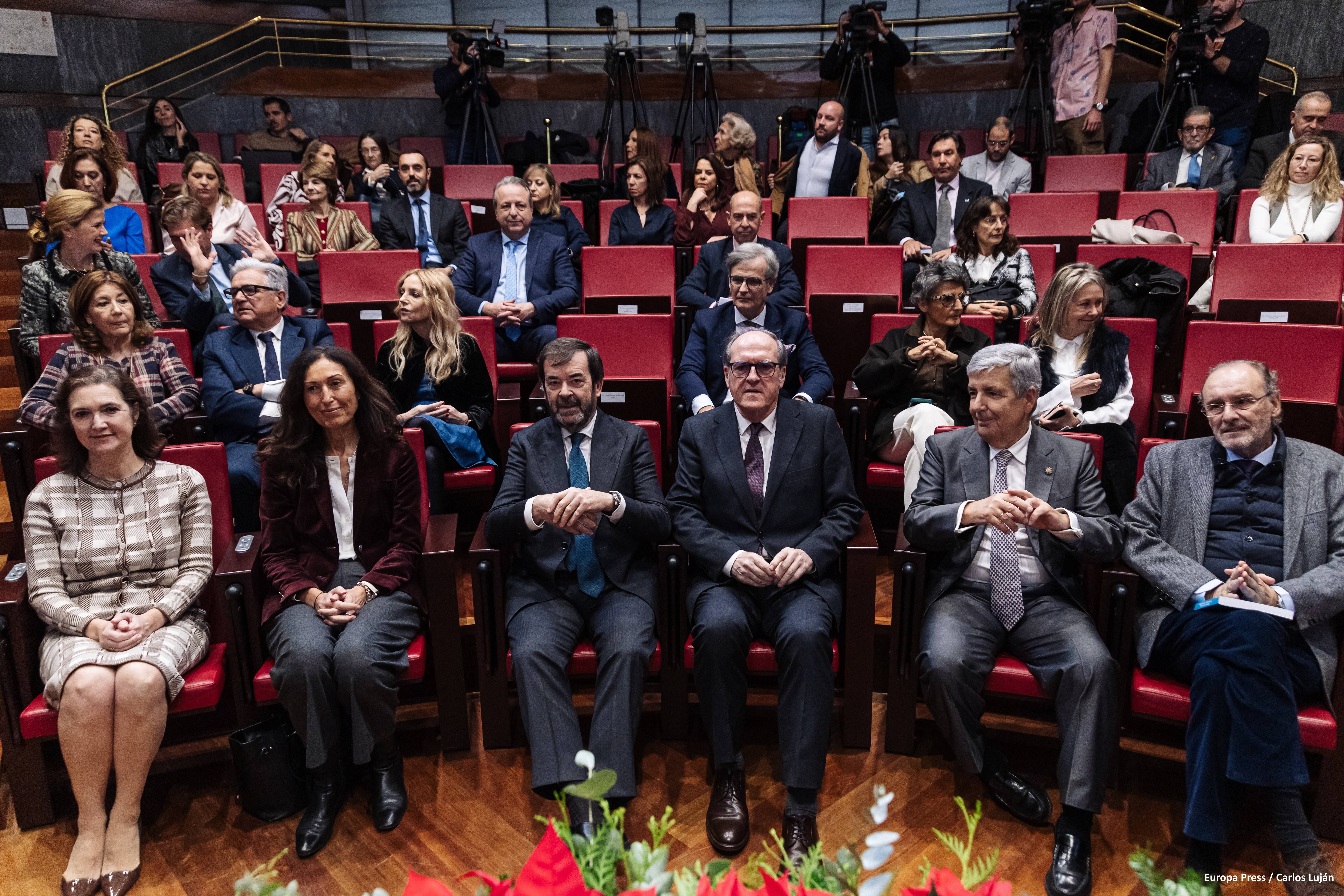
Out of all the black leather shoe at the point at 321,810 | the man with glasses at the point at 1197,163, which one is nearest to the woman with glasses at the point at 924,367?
the black leather shoe at the point at 321,810

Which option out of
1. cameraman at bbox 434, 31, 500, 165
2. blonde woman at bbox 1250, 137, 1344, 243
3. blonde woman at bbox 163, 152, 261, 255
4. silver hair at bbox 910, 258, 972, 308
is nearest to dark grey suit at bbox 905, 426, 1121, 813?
silver hair at bbox 910, 258, 972, 308

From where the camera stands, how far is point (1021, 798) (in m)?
1.72

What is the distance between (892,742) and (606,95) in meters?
4.95

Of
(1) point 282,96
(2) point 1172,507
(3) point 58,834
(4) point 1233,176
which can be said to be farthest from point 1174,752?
(1) point 282,96

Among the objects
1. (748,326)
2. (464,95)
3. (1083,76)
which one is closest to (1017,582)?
(748,326)

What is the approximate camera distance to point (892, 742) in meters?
1.89

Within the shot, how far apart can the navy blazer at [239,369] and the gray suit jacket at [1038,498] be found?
167 centimetres

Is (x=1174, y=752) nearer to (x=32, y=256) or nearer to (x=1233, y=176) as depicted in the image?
(x=1233, y=176)

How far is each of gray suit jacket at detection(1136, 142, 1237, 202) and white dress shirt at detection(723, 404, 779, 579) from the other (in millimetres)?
2757

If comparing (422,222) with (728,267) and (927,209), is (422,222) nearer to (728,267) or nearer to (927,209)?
(728,267)

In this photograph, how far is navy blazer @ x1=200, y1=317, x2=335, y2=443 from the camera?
7.92 feet

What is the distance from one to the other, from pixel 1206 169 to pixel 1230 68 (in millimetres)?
694

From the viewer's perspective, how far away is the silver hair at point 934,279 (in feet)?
7.83

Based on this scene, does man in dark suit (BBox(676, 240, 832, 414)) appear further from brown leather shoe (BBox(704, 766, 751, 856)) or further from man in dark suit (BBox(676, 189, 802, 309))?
brown leather shoe (BBox(704, 766, 751, 856))
